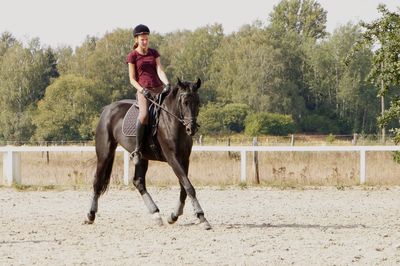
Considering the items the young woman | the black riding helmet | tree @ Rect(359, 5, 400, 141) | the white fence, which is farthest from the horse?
the white fence

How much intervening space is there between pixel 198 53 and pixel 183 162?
7655cm

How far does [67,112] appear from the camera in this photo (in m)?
68.0

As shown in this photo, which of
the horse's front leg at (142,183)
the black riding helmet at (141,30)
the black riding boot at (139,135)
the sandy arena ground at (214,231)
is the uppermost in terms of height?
the black riding helmet at (141,30)

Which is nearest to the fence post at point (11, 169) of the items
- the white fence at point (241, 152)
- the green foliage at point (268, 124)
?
the white fence at point (241, 152)

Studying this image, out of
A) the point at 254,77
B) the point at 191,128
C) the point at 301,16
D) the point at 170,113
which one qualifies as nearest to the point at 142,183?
the point at 170,113

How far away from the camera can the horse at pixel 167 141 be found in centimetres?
1002

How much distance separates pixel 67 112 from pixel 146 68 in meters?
58.3

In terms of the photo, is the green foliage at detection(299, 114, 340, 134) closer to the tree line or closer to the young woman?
the tree line

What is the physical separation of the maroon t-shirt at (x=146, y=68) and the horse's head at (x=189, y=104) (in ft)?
2.55

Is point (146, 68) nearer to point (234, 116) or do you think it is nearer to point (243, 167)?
point (243, 167)

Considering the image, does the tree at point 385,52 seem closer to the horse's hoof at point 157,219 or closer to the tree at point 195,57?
the horse's hoof at point 157,219

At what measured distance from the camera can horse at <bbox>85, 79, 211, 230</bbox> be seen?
10.0 metres

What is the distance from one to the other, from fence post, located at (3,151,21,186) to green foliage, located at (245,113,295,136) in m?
47.6

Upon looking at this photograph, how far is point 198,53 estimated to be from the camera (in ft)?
284
